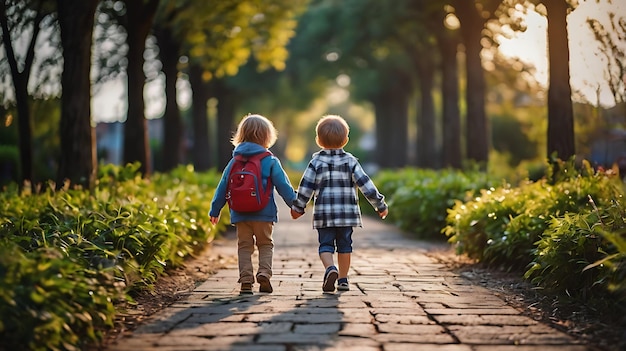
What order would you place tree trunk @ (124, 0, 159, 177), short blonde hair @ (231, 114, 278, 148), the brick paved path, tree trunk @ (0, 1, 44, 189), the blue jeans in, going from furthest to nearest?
tree trunk @ (124, 0, 159, 177), tree trunk @ (0, 1, 44, 189), the blue jeans, short blonde hair @ (231, 114, 278, 148), the brick paved path

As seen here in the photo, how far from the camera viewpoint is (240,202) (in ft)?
25.0

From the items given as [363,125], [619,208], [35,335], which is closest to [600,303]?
[619,208]

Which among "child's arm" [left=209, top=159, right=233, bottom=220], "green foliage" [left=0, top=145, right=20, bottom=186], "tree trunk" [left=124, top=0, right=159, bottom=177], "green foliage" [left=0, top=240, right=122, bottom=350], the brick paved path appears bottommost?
the brick paved path

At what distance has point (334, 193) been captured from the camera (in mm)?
7867

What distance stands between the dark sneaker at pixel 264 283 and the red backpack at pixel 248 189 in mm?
574

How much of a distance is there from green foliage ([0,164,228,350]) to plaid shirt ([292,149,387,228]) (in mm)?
1424

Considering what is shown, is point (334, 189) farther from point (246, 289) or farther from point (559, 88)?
point (559, 88)

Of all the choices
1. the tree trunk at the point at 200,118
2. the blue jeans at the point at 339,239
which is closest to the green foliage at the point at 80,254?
the blue jeans at the point at 339,239

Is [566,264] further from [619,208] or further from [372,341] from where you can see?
[372,341]

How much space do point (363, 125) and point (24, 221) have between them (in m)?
135

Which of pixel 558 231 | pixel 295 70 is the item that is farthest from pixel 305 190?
pixel 295 70

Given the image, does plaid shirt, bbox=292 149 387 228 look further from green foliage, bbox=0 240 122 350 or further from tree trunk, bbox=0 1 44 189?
tree trunk, bbox=0 1 44 189

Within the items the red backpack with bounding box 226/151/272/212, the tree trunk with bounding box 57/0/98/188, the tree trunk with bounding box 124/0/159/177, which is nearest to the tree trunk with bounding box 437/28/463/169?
the tree trunk with bounding box 124/0/159/177

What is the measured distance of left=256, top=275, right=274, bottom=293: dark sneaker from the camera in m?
7.60
